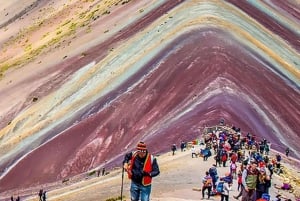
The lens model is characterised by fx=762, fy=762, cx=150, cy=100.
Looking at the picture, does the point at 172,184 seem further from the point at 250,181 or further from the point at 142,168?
the point at 142,168

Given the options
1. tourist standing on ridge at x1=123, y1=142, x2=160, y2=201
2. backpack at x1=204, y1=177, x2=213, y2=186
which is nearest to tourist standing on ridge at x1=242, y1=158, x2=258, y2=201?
backpack at x1=204, y1=177, x2=213, y2=186

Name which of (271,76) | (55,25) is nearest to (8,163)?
(271,76)

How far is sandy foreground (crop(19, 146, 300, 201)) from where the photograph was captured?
31473 millimetres

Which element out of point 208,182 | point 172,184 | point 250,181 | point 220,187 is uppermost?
point 172,184

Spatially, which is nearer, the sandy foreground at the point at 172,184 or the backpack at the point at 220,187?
the backpack at the point at 220,187

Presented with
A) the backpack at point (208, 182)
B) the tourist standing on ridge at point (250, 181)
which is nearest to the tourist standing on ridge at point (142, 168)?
the tourist standing on ridge at point (250, 181)

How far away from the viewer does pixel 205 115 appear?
52.9 meters

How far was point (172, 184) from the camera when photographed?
113 ft

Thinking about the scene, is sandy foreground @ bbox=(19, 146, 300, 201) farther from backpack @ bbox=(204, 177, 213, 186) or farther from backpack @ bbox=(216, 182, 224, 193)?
backpack @ bbox=(204, 177, 213, 186)

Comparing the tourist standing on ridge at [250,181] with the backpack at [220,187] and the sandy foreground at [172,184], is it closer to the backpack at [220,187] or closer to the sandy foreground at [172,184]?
the backpack at [220,187]

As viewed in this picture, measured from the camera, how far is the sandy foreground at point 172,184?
103 ft

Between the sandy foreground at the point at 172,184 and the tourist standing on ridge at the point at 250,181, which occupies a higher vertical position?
the sandy foreground at the point at 172,184

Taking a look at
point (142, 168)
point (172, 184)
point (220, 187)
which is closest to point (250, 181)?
point (220, 187)

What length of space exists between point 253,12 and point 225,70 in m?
32.1
